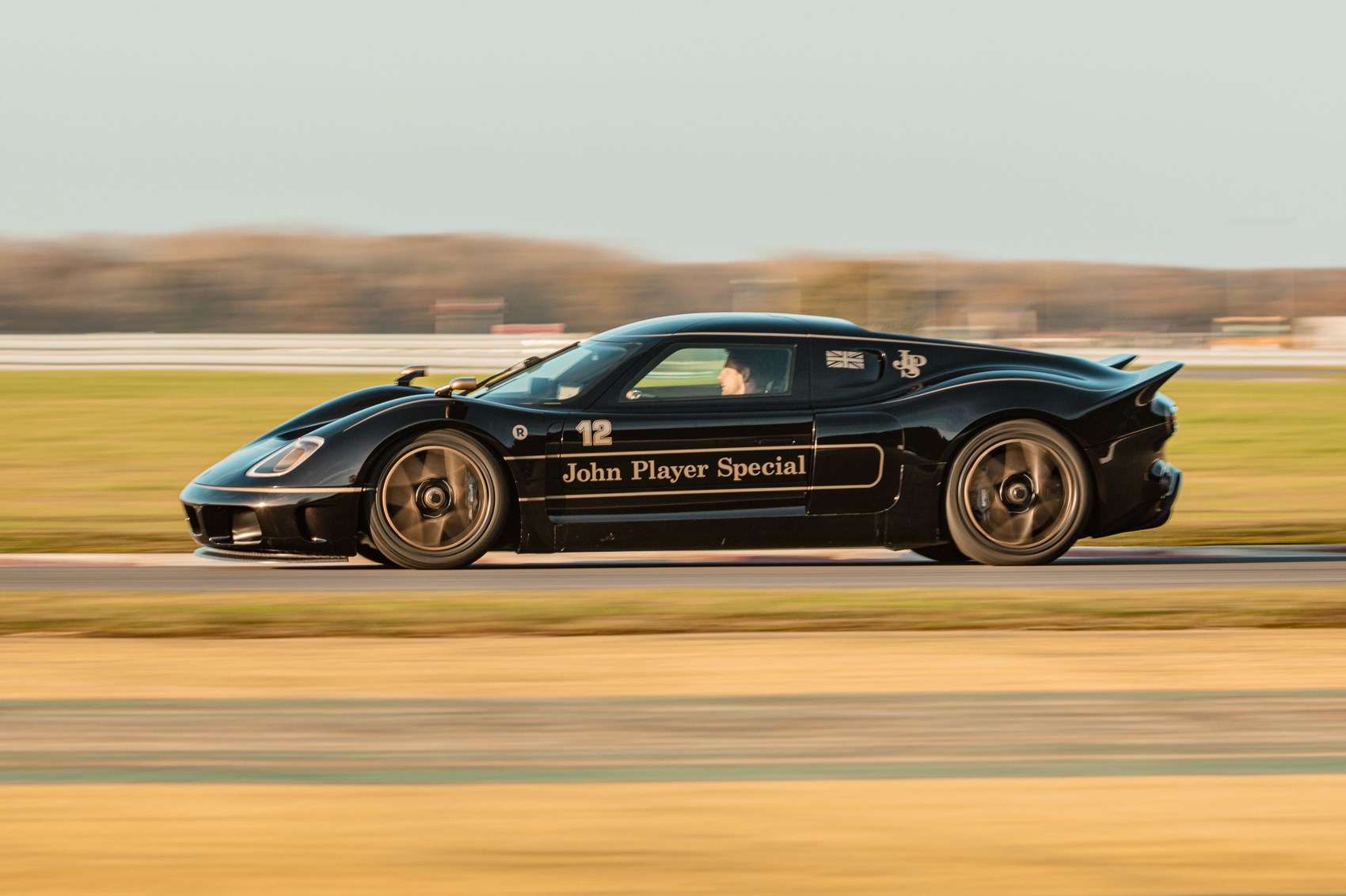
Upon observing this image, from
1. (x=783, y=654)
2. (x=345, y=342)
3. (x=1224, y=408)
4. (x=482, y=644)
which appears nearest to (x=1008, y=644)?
(x=783, y=654)

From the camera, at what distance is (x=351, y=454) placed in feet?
28.4

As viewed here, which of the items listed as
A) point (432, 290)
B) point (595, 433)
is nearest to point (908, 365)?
point (595, 433)

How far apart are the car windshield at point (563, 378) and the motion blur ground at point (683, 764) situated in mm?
→ 2257

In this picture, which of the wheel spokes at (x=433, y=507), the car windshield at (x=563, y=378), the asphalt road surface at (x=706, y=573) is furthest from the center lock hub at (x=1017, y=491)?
the wheel spokes at (x=433, y=507)

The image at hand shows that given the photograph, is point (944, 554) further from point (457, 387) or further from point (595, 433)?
point (457, 387)

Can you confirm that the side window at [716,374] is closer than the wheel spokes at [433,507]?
No

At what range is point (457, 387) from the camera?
9.21 meters

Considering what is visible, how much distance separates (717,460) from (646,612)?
1.39 m

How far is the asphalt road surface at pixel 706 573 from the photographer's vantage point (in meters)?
A: 8.46

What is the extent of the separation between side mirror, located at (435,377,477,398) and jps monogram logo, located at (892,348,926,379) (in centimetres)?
216

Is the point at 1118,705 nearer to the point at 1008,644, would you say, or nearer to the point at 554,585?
the point at 1008,644

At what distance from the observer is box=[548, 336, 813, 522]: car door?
345 inches

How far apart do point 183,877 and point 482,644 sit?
3064mm

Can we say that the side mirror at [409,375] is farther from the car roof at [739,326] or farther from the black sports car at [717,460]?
the car roof at [739,326]
